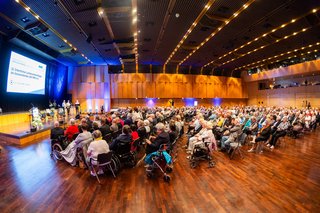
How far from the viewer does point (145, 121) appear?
22.8 ft

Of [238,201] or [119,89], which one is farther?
[119,89]

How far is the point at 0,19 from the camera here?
833 cm

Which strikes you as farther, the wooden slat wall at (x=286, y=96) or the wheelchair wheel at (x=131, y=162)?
the wooden slat wall at (x=286, y=96)

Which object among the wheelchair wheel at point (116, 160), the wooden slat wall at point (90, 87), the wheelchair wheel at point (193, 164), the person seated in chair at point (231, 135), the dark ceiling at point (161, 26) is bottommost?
the wheelchair wheel at point (193, 164)

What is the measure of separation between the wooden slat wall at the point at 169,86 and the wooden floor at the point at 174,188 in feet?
51.0

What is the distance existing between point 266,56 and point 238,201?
16785 millimetres

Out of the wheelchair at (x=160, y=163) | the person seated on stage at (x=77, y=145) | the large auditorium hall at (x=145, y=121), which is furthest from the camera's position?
the person seated on stage at (x=77, y=145)

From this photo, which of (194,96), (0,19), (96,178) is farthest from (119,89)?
(96,178)

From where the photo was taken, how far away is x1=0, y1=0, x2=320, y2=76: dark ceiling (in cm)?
→ 779

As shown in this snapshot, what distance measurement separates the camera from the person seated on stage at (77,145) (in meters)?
4.79

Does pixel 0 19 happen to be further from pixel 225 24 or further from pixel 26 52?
pixel 225 24

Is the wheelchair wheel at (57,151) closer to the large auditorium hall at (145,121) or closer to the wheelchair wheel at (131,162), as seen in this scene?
the large auditorium hall at (145,121)

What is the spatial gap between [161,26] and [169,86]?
12071mm

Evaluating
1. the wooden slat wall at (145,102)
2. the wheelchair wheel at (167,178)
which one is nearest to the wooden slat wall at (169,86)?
the wooden slat wall at (145,102)
